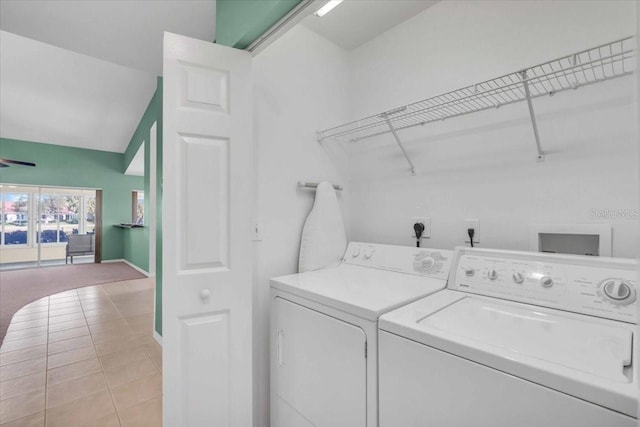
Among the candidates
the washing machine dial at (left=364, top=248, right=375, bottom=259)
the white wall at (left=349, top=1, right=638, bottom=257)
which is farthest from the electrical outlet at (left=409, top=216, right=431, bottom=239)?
the washing machine dial at (left=364, top=248, right=375, bottom=259)

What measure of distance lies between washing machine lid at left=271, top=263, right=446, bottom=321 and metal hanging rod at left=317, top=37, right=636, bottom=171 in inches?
28.8

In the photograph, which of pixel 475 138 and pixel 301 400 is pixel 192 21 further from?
pixel 301 400

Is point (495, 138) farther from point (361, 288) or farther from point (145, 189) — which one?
point (145, 189)

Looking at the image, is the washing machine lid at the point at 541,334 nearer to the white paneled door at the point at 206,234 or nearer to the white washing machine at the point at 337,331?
the white washing machine at the point at 337,331

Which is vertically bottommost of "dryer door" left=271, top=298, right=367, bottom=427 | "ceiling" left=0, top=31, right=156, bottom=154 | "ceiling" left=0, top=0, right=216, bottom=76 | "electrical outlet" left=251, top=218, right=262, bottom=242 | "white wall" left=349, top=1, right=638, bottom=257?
"dryer door" left=271, top=298, right=367, bottom=427

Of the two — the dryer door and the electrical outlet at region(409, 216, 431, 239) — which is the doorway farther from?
the electrical outlet at region(409, 216, 431, 239)

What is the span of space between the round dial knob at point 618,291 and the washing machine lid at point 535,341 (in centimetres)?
8

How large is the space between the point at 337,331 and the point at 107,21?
230cm

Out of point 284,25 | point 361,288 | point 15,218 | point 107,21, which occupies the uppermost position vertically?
point 107,21

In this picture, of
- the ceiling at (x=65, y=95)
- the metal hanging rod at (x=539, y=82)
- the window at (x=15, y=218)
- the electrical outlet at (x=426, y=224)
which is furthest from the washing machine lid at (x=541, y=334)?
the window at (x=15, y=218)

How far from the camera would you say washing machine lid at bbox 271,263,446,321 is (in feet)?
3.61

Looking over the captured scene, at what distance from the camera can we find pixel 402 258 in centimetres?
162

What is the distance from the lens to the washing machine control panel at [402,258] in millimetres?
1465

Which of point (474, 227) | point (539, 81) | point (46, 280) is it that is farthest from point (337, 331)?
point (46, 280)
